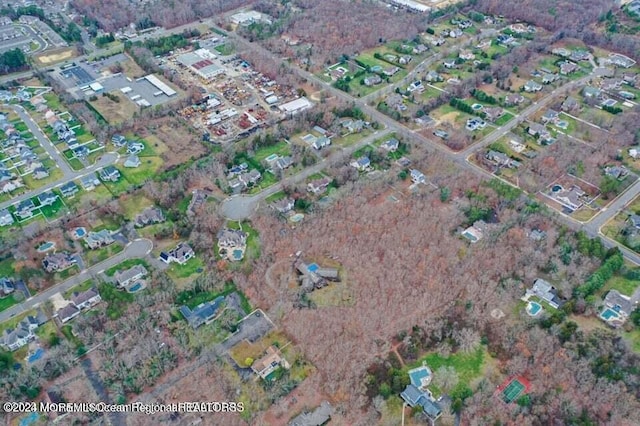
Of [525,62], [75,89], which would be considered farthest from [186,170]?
[525,62]

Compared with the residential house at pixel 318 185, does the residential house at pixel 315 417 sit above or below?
below

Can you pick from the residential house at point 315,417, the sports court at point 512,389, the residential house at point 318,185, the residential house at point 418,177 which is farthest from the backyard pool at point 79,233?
the sports court at point 512,389

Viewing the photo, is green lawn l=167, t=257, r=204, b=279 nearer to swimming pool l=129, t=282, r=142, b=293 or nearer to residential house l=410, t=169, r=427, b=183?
swimming pool l=129, t=282, r=142, b=293

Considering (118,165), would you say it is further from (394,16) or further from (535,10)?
(535,10)

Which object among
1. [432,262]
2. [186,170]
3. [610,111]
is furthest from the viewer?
[610,111]

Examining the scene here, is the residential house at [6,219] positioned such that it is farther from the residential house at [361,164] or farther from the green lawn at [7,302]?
the residential house at [361,164]

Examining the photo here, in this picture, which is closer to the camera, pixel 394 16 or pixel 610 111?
pixel 610 111

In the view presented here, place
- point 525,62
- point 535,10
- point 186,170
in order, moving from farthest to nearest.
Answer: point 535,10 < point 525,62 < point 186,170

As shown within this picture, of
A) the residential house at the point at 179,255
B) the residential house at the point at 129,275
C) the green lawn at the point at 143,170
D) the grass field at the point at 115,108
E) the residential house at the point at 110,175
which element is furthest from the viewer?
the grass field at the point at 115,108
